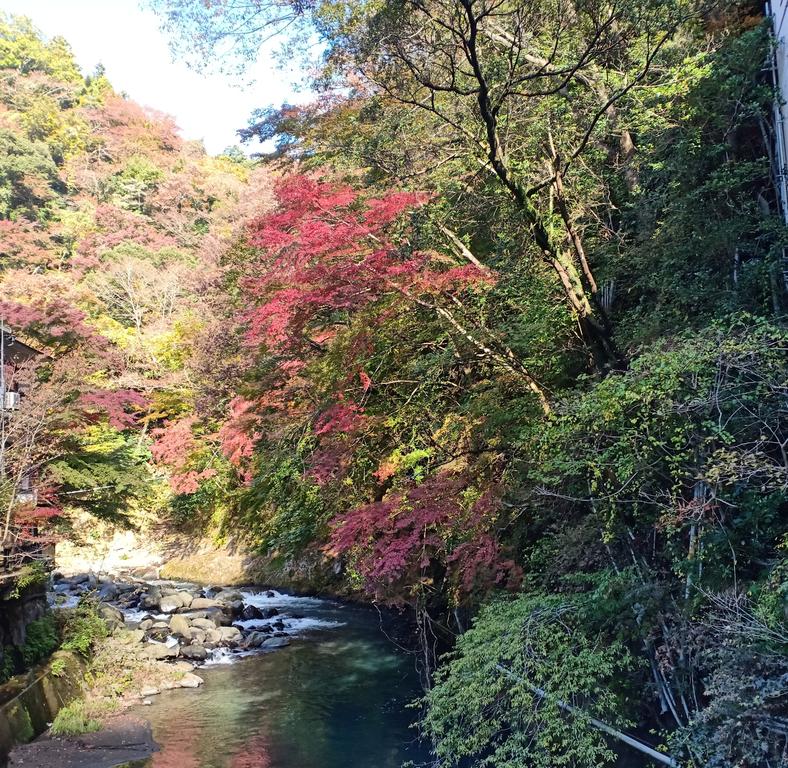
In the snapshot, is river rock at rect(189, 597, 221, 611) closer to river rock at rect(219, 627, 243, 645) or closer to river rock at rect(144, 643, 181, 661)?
river rock at rect(219, 627, 243, 645)

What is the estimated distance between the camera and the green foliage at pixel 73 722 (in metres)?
8.38

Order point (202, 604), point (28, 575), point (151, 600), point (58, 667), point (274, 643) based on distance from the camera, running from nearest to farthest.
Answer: point (28, 575), point (58, 667), point (274, 643), point (202, 604), point (151, 600)

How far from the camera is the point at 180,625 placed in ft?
41.5

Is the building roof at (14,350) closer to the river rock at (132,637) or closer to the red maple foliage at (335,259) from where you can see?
the red maple foliage at (335,259)

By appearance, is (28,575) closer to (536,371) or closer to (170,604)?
(170,604)

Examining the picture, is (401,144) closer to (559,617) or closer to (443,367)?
(443,367)

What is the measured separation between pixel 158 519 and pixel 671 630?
1906cm

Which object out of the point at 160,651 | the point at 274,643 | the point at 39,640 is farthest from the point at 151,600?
the point at 39,640

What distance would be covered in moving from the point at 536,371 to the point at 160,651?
8.23 meters

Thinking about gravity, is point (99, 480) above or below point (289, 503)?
above

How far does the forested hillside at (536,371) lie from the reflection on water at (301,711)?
0.99 meters

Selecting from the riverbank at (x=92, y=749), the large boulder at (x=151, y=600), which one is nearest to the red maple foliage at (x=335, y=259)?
the riverbank at (x=92, y=749)

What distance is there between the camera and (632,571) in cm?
546

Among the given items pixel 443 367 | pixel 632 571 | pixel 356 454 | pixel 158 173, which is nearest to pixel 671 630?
pixel 632 571
